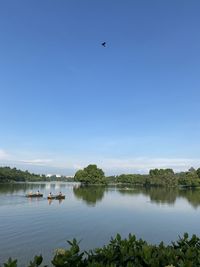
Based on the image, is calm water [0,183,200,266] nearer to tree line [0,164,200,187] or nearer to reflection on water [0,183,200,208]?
reflection on water [0,183,200,208]

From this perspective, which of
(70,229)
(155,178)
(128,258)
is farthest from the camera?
(155,178)

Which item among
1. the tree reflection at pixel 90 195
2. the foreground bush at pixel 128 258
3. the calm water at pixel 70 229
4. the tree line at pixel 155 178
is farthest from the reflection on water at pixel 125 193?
the foreground bush at pixel 128 258

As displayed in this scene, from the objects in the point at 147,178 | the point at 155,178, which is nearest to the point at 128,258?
the point at 155,178

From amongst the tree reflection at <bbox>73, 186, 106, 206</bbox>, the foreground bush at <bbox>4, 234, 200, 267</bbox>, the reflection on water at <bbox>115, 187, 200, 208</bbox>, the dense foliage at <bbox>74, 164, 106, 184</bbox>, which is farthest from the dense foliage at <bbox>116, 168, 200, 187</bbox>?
the foreground bush at <bbox>4, 234, 200, 267</bbox>

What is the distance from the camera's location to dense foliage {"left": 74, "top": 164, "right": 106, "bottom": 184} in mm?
148000

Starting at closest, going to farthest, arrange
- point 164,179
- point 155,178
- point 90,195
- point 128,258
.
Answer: point 128,258 → point 90,195 → point 164,179 → point 155,178

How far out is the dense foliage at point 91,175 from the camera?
14800 cm

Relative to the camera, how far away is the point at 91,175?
485 feet

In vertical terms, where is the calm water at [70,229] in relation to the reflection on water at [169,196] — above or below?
below

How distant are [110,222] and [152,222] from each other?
5.72 metres

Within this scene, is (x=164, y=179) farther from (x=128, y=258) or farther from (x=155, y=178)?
(x=128, y=258)

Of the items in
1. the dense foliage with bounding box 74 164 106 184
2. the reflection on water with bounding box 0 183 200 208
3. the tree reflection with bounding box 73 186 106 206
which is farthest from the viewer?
the dense foliage with bounding box 74 164 106 184

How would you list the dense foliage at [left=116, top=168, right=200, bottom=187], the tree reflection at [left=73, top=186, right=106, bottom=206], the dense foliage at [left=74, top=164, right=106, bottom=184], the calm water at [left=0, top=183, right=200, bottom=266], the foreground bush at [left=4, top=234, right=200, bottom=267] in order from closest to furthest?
the foreground bush at [left=4, top=234, right=200, bottom=267]
the calm water at [left=0, top=183, right=200, bottom=266]
the tree reflection at [left=73, top=186, right=106, bottom=206]
the dense foliage at [left=116, top=168, right=200, bottom=187]
the dense foliage at [left=74, top=164, right=106, bottom=184]

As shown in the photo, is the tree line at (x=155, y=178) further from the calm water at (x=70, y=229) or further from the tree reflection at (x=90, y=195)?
the calm water at (x=70, y=229)
